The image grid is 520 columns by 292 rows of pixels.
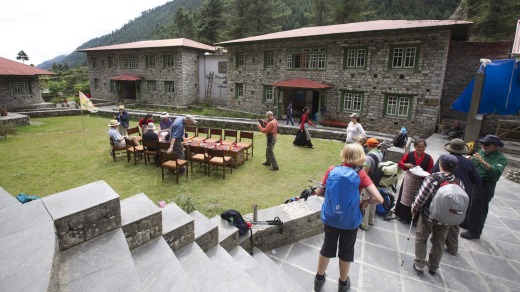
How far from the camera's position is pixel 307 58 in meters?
19.0

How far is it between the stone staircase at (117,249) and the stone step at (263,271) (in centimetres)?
1

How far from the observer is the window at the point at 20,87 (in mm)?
22578

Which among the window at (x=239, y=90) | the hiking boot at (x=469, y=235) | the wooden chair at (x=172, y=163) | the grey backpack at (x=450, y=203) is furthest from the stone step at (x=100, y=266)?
the window at (x=239, y=90)

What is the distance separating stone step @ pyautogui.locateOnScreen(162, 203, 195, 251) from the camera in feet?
11.9

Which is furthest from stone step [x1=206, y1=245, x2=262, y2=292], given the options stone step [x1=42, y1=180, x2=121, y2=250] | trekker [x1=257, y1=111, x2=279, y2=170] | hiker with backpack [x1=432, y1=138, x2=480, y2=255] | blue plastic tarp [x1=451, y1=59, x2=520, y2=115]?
blue plastic tarp [x1=451, y1=59, x2=520, y2=115]

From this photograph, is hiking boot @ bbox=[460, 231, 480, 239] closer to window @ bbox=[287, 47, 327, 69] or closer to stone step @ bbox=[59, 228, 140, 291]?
stone step @ bbox=[59, 228, 140, 291]

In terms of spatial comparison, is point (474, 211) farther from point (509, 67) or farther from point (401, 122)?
point (401, 122)

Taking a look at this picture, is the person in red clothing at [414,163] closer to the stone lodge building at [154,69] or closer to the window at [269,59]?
the window at [269,59]

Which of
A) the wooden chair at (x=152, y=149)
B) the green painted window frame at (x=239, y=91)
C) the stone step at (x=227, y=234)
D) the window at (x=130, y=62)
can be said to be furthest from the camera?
the window at (x=130, y=62)

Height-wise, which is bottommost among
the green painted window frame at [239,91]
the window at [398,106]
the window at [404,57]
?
the window at [398,106]

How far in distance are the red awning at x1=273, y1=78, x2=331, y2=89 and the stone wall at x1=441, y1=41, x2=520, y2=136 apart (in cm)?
744

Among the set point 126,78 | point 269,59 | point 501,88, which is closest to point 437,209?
point 501,88

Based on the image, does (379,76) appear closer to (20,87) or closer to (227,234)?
(227,234)

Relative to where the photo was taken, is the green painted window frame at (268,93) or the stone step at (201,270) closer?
the stone step at (201,270)
